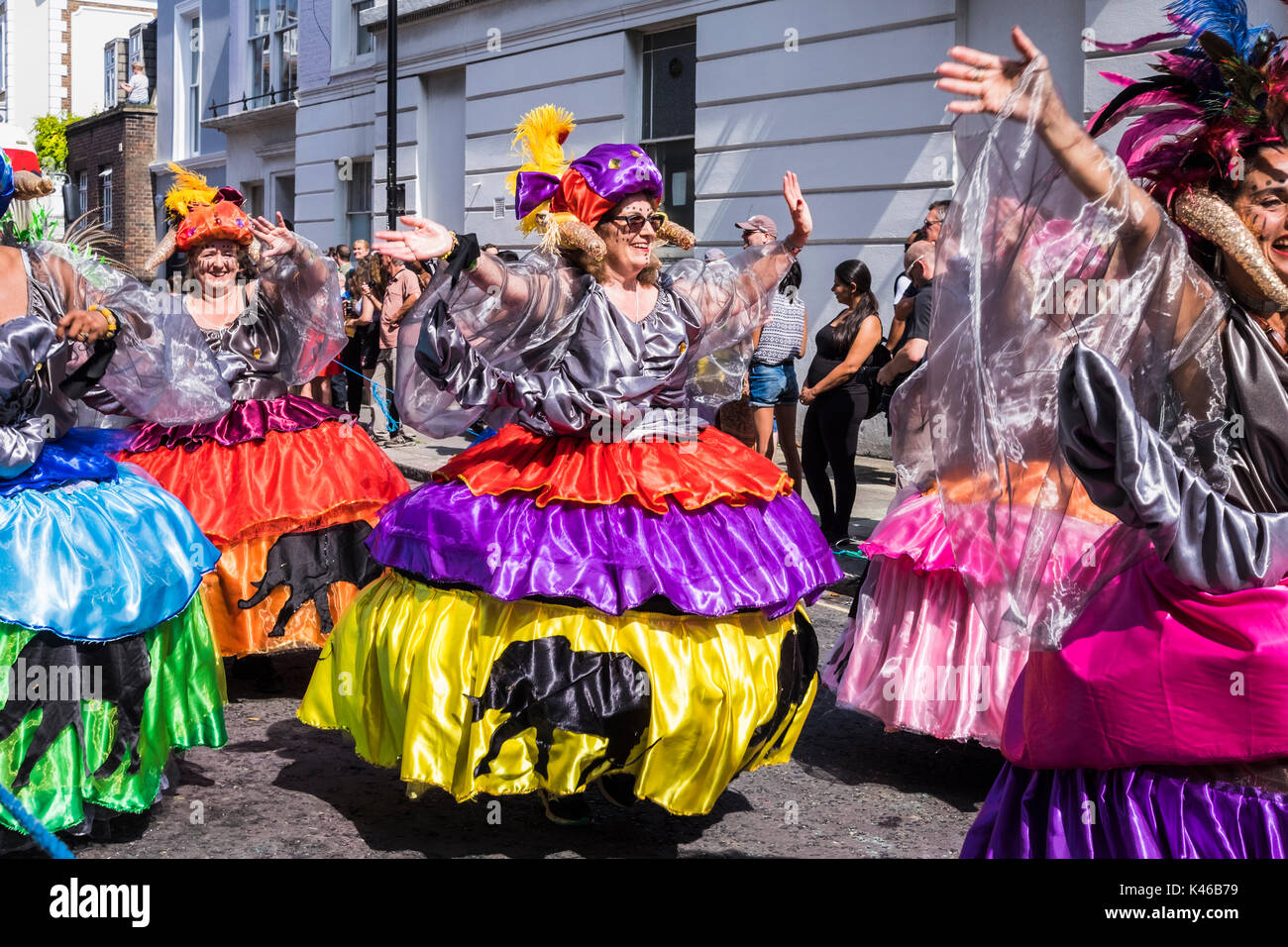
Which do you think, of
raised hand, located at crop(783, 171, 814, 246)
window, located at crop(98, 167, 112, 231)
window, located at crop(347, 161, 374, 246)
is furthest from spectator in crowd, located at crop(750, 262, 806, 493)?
window, located at crop(98, 167, 112, 231)

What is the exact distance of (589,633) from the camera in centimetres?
362

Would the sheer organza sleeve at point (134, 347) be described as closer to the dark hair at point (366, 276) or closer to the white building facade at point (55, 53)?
the dark hair at point (366, 276)

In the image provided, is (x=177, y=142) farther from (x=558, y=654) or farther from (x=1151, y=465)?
(x=1151, y=465)

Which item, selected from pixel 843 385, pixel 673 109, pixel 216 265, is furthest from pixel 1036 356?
pixel 673 109

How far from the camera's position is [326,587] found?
17.7 feet

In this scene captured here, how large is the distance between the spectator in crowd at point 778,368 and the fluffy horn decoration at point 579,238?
4712mm

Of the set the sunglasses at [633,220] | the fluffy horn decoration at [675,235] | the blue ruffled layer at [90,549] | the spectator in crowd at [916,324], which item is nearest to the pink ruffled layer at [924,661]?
the fluffy horn decoration at [675,235]

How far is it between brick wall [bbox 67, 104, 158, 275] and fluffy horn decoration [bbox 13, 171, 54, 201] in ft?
81.2

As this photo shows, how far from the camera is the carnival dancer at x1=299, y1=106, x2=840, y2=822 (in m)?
3.62

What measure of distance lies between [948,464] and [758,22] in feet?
35.8

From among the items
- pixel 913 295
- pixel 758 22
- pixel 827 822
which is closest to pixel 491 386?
pixel 827 822

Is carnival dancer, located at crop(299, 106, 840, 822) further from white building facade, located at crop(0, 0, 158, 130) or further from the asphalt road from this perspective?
white building facade, located at crop(0, 0, 158, 130)

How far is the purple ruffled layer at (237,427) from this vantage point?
5508mm

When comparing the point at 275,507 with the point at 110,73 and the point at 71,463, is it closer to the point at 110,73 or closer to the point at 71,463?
the point at 71,463
